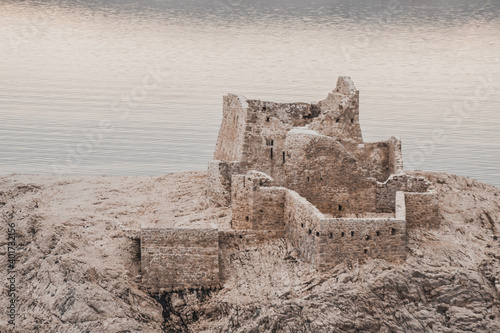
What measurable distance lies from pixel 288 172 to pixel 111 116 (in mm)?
21929

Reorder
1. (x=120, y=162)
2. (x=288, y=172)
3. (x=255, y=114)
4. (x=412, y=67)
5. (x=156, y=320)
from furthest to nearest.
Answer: (x=412, y=67)
(x=120, y=162)
(x=255, y=114)
(x=288, y=172)
(x=156, y=320)

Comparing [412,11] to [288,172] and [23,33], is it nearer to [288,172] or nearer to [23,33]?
[23,33]

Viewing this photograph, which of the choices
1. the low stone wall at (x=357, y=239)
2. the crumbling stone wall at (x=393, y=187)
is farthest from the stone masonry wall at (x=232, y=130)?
the low stone wall at (x=357, y=239)

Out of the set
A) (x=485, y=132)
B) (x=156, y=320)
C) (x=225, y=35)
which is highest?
(x=225, y=35)

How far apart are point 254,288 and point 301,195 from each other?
421cm

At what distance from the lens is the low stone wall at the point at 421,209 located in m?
A: 41.7

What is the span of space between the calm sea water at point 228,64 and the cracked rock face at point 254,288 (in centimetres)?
1793

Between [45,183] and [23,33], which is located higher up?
[23,33]

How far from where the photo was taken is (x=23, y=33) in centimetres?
6631

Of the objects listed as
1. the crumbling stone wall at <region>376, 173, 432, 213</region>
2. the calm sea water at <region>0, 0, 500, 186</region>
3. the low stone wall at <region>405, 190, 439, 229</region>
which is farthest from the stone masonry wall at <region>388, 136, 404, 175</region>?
the calm sea water at <region>0, 0, 500, 186</region>

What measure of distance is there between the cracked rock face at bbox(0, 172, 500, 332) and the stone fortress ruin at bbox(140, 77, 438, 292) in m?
0.56

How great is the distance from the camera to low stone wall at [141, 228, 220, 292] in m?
39.8

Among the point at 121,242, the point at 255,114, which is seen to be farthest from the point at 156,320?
the point at 255,114

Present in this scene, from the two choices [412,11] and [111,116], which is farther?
[412,11]
